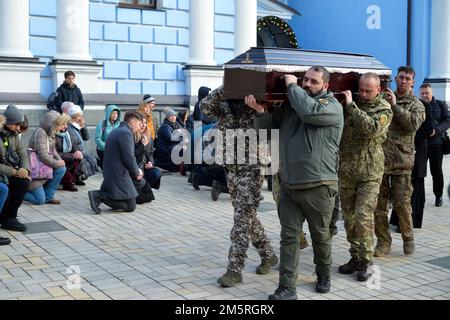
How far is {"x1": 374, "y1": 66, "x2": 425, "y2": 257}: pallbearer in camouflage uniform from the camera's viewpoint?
21.7 ft

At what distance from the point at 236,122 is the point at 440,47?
46.5ft

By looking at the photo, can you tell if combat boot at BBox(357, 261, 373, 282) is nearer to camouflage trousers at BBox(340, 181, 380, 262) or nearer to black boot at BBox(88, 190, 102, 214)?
camouflage trousers at BBox(340, 181, 380, 262)

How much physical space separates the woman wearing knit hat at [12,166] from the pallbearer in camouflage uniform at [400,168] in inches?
150

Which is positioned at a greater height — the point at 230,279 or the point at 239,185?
the point at 239,185

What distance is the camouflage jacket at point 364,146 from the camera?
18.9 feet

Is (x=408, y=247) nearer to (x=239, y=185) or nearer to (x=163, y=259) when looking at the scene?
(x=239, y=185)

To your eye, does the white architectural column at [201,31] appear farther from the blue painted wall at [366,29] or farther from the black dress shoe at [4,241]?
the black dress shoe at [4,241]

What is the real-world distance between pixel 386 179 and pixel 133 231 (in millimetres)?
2794

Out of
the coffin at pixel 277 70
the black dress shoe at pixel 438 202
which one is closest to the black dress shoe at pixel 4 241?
the coffin at pixel 277 70

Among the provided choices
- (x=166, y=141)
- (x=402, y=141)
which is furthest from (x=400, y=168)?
A: (x=166, y=141)

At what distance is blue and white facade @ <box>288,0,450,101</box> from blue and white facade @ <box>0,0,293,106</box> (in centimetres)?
489

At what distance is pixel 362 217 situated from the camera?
5836 mm

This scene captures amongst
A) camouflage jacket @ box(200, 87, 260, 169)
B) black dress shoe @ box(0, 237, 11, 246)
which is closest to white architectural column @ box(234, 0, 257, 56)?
black dress shoe @ box(0, 237, 11, 246)
